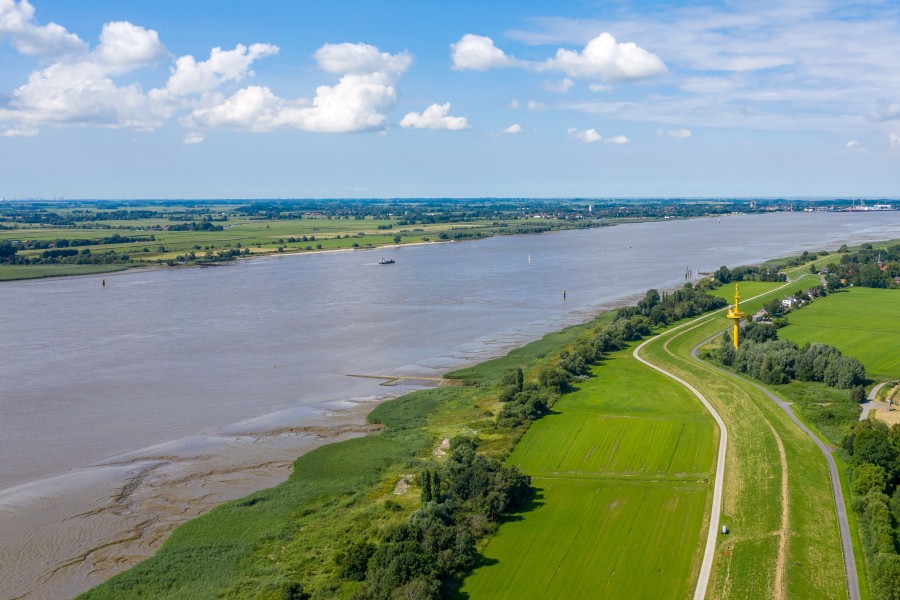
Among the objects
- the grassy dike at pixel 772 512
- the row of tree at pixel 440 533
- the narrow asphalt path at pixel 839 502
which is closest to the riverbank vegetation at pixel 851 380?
the narrow asphalt path at pixel 839 502

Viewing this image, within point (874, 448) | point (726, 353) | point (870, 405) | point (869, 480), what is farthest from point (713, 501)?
point (726, 353)

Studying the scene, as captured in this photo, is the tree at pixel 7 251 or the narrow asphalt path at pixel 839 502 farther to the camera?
the tree at pixel 7 251

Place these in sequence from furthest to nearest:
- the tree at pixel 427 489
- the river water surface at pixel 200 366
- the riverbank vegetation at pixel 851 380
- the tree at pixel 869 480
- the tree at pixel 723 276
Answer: the tree at pixel 723 276 < the river water surface at pixel 200 366 < the tree at pixel 869 480 < the tree at pixel 427 489 < the riverbank vegetation at pixel 851 380

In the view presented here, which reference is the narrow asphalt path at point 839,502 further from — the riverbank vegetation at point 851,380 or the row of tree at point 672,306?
the row of tree at point 672,306

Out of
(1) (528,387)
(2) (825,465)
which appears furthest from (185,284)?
(2) (825,465)

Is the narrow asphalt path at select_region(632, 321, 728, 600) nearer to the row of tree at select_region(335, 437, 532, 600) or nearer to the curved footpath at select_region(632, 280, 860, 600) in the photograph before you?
the curved footpath at select_region(632, 280, 860, 600)

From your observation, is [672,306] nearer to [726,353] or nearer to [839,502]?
[726,353]

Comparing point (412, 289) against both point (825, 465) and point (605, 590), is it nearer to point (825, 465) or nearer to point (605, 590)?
point (825, 465)
